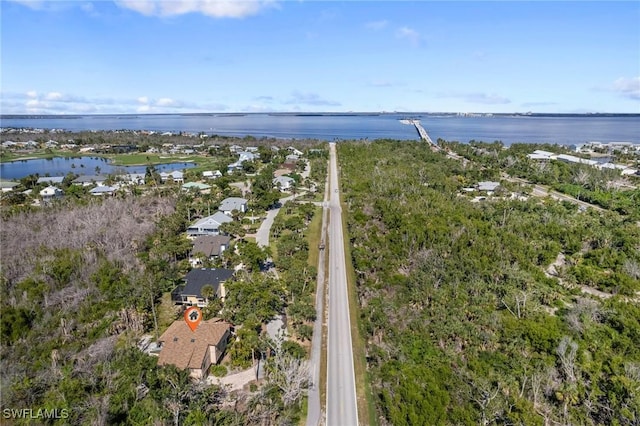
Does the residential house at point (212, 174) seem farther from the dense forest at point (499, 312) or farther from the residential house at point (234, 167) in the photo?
the dense forest at point (499, 312)

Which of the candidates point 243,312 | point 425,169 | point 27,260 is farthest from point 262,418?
point 425,169

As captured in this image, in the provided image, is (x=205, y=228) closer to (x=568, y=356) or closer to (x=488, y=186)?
(x=568, y=356)

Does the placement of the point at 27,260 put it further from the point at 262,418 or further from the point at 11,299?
the point at 262,418

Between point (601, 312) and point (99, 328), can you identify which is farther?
point (601, 312)

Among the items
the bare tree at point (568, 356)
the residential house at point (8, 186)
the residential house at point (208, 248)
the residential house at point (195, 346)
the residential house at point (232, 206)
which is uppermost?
the residential house at point (8, 186)

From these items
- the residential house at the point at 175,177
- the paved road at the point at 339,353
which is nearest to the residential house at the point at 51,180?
the residential house at the point at 175,177

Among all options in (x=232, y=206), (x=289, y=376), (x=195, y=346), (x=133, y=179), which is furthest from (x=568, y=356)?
(x=133, y=179)
